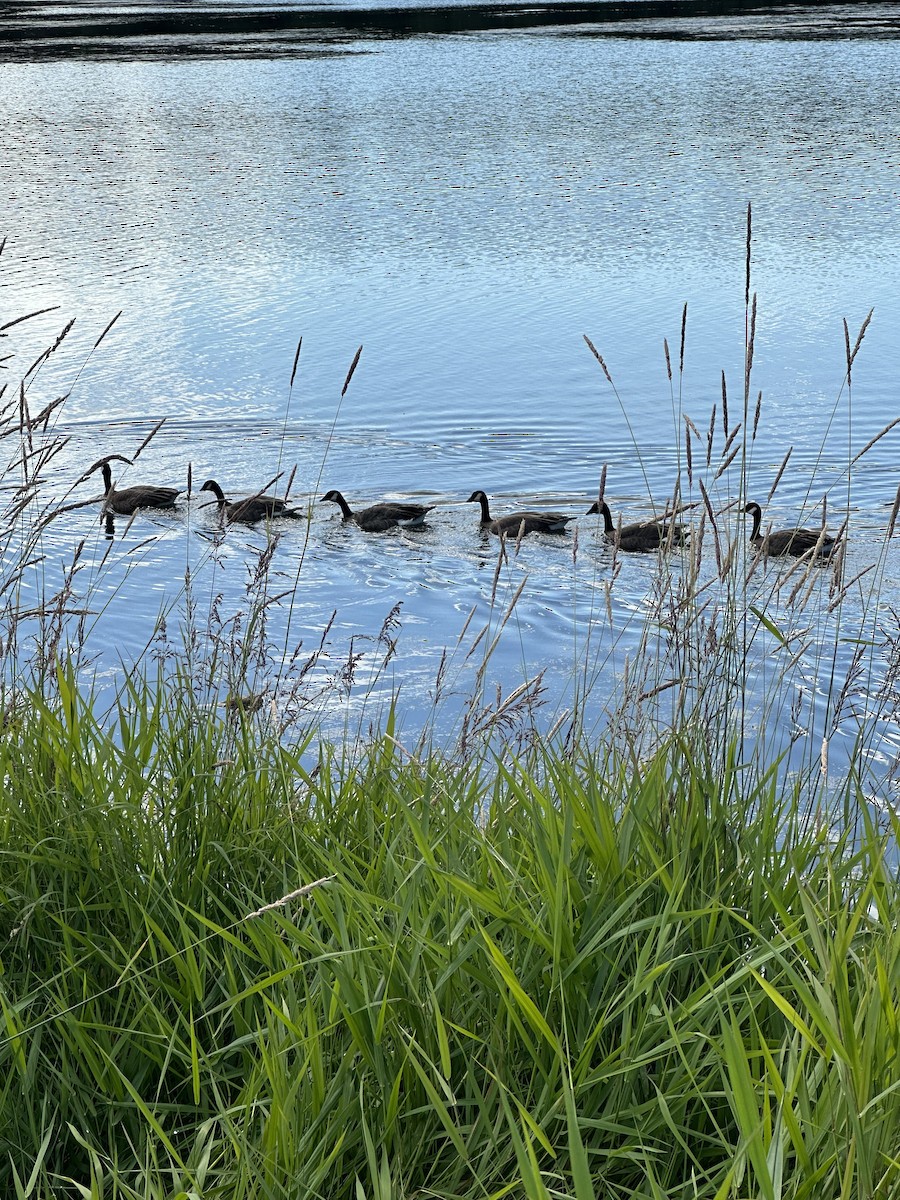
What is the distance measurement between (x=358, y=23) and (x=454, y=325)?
3733 centimetres

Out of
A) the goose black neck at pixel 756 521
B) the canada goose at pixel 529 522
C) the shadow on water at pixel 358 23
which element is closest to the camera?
the goose black neck at pixel 756 521

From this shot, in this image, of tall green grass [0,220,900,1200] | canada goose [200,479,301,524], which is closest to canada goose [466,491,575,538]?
canada goose [200,479,301,524]

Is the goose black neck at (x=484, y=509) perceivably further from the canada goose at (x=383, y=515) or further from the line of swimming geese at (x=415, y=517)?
the canada goose at (x=383, y=515)

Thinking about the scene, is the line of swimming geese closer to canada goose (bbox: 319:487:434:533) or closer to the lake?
canada goose (bbox: 319:487:434:533)

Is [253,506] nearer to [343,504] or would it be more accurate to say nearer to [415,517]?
[343,504]

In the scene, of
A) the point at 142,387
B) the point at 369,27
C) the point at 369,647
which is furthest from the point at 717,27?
the point at 369,647

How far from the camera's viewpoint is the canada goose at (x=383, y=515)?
8.98 metres

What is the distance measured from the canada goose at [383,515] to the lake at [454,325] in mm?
106

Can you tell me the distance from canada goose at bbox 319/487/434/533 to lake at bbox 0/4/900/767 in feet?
0.35

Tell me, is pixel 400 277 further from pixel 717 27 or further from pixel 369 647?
pixel 717 27

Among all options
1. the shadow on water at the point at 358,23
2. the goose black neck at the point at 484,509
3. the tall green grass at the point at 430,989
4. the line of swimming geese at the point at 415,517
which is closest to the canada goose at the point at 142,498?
the line of swimming geese at the point at 415,517

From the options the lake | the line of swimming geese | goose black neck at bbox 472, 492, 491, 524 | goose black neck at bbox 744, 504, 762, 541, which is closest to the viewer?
goose black neck at bbox 744, 504, 762, 541

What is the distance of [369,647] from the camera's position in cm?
698

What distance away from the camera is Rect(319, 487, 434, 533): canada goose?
898 centimetres
